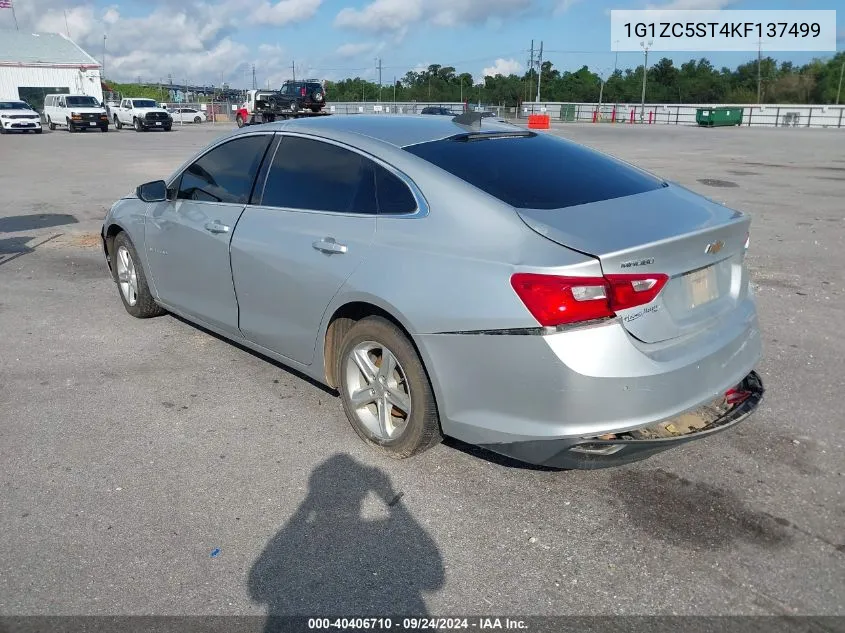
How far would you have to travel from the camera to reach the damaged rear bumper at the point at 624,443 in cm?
292

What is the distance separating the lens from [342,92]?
116 metres

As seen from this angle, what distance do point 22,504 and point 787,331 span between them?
5.36 m

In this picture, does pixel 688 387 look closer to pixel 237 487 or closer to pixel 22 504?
pixel 237 487

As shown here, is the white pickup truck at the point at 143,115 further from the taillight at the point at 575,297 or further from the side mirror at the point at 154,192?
the taillight at the point at 575,297

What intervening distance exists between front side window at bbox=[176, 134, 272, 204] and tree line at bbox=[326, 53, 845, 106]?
3111 inches

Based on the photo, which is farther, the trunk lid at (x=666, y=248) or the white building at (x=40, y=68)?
the white building at (x=40, y=68)

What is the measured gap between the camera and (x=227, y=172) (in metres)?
4.63

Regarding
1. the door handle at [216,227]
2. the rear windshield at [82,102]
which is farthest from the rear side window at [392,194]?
the rear windshield at [82,102]

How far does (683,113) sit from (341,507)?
68.5 metres

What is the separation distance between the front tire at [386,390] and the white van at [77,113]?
1603 inches

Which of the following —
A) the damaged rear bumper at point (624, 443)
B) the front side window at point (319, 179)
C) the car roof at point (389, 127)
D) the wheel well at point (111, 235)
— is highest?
the car roof at point (389, 127)

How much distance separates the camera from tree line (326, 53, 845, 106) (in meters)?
84.2

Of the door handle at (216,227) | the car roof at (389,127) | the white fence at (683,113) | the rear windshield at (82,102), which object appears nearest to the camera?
the car roof at (389,127)

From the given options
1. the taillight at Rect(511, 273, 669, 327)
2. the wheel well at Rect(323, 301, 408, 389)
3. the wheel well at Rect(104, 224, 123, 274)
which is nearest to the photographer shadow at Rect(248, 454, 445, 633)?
the wheel well at Rect(323, 301, 408, 389)
